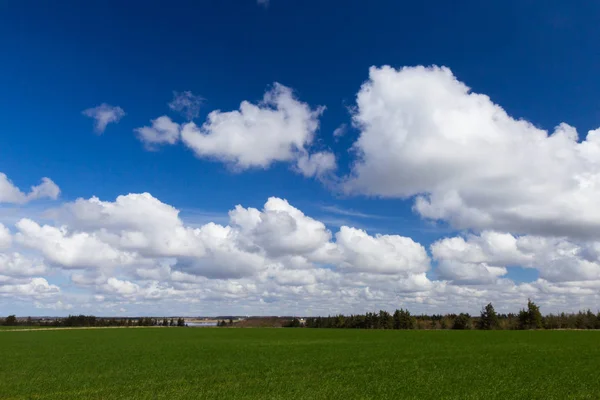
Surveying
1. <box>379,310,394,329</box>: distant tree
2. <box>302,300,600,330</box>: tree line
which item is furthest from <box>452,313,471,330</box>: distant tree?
Answer: <box>379,310,394,329</box>: distant tree

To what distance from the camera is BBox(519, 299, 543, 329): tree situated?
157 m

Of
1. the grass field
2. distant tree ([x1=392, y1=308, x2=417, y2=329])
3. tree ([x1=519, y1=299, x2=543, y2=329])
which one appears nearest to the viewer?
the grass field

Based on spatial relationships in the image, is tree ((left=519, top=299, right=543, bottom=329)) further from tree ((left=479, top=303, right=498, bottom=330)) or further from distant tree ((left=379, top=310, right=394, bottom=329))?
distant tree ((left=379, top=310, right=394, bottom=329))

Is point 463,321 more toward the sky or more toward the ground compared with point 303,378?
more toward the ground

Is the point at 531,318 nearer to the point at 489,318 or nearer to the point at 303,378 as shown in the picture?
the point at 489,318

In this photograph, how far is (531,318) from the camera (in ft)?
516

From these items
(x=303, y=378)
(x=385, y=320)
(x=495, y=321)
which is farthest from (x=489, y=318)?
(x=303, y=378)

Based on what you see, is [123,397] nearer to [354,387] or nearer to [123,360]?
[354,387]

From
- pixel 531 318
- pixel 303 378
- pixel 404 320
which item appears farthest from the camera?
pixel 404 320

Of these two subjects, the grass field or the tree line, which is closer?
the grass field

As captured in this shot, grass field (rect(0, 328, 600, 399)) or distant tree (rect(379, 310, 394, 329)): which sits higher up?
grass field (rect(0, 328, 600, 399))

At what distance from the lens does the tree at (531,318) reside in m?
157

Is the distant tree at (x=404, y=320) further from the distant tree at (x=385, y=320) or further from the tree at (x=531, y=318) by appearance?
the tree at (x=531, y=318)

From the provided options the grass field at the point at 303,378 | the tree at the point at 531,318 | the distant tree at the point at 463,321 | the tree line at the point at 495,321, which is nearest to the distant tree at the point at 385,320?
the tree line at the point at 495,321
